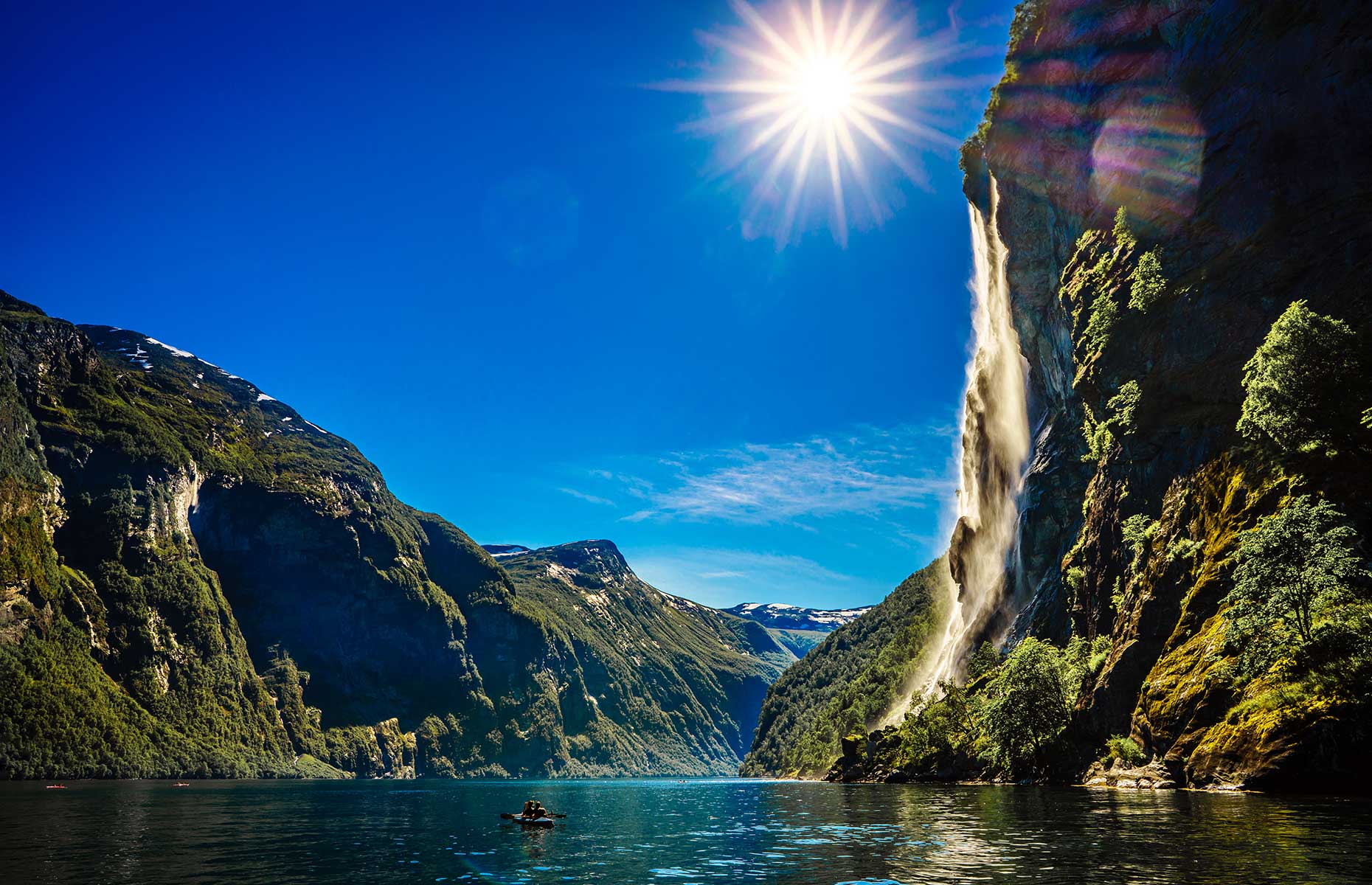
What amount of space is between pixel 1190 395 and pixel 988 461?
221 feet

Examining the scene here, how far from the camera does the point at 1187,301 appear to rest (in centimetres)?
7300

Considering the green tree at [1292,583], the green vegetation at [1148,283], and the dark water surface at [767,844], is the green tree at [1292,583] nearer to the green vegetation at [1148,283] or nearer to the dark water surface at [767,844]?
the dark water surface at [767,844]

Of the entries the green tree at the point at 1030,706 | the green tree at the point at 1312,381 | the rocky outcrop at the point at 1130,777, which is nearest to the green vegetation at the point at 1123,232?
the green tree at the point at 1312,381

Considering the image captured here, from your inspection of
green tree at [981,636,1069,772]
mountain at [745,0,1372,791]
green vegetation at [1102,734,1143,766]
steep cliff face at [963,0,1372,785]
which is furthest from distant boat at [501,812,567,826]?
green tree at [981,636,1069,772]

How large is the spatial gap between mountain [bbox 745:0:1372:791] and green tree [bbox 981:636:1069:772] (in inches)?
14.1

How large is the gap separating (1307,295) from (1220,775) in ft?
129

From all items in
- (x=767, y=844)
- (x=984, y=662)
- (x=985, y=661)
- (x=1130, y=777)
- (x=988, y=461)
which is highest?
(x=988, y=461)

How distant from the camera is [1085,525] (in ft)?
295

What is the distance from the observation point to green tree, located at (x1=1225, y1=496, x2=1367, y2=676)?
1786 inches

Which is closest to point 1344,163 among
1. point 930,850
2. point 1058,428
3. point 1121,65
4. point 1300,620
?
point 1121,65

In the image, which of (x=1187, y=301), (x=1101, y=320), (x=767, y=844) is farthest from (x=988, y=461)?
(x=767, y=844)

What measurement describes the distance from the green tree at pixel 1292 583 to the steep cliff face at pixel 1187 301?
10.4 feet

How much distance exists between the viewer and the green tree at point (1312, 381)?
178 ft

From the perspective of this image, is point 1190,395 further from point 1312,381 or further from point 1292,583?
point 1292,583
